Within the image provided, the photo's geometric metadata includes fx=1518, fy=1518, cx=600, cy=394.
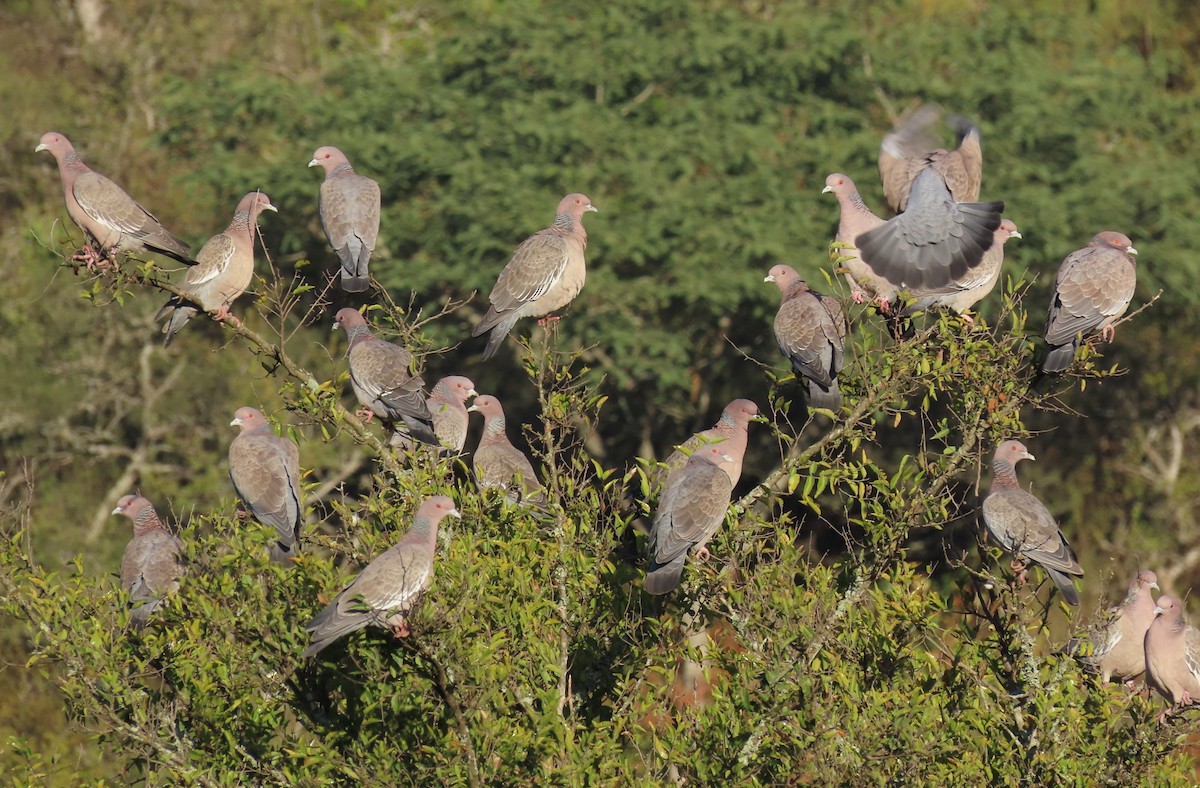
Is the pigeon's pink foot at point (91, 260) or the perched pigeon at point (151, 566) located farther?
the perched pigeon at point (151, 566)

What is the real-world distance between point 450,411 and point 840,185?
3.25 metres

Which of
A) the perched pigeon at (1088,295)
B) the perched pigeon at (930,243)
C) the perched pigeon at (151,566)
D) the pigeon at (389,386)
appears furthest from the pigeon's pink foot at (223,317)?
the perched pigeon at (1088,295)

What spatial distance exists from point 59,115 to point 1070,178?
1671 cm

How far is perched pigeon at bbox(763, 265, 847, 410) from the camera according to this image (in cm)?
907

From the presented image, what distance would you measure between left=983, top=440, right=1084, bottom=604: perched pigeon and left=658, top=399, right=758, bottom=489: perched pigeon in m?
1.46

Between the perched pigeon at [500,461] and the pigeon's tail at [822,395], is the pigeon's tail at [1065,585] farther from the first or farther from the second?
the perched pigeon at [500,461]

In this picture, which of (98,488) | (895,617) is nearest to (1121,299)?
(895,617)

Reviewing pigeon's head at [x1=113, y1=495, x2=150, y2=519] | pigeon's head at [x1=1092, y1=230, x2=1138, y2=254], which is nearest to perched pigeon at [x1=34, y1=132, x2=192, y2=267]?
pigeon's head at [x1=113, y1=495, x2=150, y2=519]

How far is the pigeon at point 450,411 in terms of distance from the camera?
416 inches

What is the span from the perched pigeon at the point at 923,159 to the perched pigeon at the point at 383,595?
5329 mm

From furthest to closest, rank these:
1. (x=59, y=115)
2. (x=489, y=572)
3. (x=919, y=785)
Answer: (x=59, y=115) < (x=489, y=572) < (x=919, y=785)

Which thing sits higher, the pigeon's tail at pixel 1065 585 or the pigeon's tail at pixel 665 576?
the pigeon's tail at pixel 665 576

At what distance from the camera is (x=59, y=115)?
2611cm

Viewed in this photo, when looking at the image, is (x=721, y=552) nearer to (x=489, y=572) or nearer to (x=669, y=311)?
(x=489, y=572)
